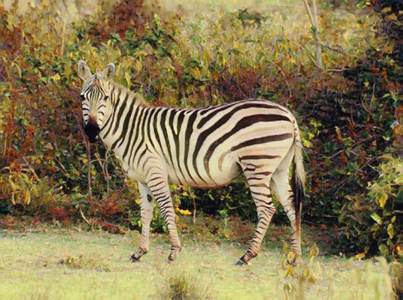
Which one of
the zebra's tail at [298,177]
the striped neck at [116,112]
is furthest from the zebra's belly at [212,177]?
the striped neck at [116,112]

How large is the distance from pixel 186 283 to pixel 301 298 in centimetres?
195

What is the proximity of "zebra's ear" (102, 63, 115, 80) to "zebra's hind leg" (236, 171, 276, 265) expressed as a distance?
75.8 inches

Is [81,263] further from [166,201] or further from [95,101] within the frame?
[95,101]

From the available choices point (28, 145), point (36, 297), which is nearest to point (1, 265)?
point (36, 297)

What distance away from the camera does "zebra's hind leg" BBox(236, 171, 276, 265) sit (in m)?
9.19

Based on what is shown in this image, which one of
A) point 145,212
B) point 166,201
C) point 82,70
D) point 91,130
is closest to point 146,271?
point 166,201

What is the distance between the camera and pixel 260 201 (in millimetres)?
9289

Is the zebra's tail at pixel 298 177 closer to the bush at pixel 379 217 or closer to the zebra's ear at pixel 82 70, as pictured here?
the bush at pixel 379 217

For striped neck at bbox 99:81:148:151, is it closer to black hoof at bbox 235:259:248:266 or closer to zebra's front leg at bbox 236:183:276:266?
zebra's front leg at bbox 236:183:276:266

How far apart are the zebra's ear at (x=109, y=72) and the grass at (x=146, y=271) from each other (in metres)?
2.05

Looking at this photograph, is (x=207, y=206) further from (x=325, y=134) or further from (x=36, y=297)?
(x=36, y=297)

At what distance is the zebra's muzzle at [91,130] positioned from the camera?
9.26 metres

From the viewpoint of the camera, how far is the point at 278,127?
9.19 metres

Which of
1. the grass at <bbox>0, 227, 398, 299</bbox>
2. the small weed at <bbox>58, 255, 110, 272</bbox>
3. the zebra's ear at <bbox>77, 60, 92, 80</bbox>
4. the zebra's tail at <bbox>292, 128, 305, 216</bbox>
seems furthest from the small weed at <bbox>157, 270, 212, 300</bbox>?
the zebra's ear at <bbox>77, 60, 92, 80</bbox>
